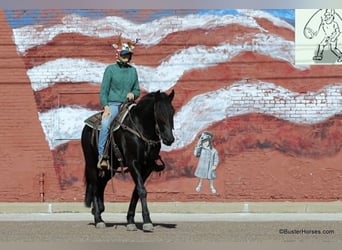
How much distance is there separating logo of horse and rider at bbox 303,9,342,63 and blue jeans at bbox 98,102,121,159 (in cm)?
748

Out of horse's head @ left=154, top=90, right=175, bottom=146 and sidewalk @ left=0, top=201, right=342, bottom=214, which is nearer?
horse's head @ left=154, top=90, right=175, bottom=146

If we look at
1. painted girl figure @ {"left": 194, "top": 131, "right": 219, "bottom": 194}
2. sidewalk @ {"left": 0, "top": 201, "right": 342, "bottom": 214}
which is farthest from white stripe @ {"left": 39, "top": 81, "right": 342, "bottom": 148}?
sidewalk @ {"left": 0, "top": 201, "right": 342, "bottom": 214}

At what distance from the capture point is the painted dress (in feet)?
60.5

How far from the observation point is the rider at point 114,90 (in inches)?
495

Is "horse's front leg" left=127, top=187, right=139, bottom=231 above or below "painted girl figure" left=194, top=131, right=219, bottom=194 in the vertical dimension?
above

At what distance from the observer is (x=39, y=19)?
1855cm

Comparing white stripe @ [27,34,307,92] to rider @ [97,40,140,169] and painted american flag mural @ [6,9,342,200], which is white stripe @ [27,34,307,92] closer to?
painted american flag mural @ [6,9,342,200]

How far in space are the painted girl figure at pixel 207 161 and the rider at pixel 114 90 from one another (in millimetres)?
5987

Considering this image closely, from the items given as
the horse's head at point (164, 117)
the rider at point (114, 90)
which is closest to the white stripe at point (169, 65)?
the rider at point (114, 90)

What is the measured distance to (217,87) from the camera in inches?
729

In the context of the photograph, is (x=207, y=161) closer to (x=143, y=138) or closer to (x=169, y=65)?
(x=169, y=65)

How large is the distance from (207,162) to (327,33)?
4380mm

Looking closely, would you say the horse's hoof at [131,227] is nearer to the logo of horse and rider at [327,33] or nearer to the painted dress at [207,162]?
the painted dress at [207,162]

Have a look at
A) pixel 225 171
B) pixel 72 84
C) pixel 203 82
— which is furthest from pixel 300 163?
pixel 72 84
